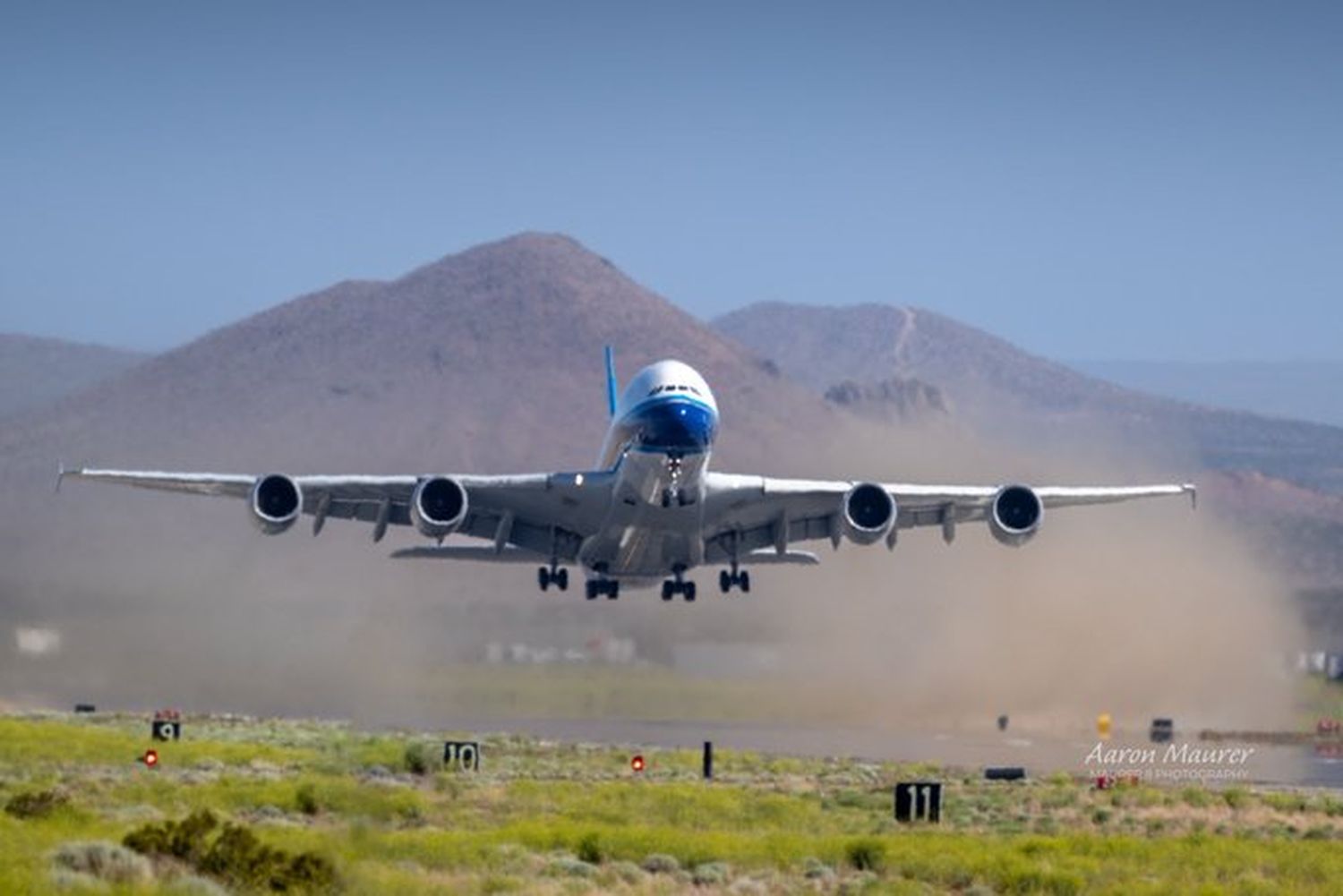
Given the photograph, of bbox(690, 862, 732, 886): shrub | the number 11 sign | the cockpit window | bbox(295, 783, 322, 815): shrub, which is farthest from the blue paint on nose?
bbox(690, 862, 732, 886): shrub

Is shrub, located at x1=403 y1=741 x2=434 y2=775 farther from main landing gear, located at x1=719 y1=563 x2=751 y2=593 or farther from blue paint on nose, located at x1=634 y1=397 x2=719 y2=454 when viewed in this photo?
main landing gear, located at x1=719 y1=563 x2=751 y2=593

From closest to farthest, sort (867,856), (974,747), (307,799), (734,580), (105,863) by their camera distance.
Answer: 1. (105,863)
2. (867,856)
3. (307,799)
4. (734,580)
5. (974,747)

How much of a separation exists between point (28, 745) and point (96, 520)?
67.3 metres

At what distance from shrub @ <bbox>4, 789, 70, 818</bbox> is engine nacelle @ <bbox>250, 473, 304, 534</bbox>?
1798 centimetres

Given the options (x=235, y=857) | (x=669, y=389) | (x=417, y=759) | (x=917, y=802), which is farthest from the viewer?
(x=417, y=759)

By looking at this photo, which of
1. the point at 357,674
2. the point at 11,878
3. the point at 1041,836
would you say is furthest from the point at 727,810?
the point at 357,674

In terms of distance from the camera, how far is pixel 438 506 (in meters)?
56.3

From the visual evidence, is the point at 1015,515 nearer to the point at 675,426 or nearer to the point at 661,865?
the point at 675,426

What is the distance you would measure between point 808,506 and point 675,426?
8.57 m

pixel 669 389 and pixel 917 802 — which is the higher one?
pixel 669 389

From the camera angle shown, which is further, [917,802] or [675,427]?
[675,427]

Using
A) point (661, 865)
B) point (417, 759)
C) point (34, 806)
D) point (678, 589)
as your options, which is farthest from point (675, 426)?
point (34, 806)

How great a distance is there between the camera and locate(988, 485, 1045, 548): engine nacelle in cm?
5809

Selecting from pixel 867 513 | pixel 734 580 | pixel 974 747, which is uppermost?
pixel 867 513
